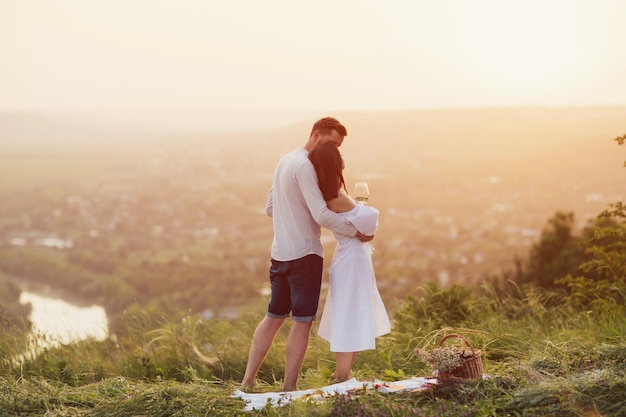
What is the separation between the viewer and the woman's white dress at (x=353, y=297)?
452 centimetres

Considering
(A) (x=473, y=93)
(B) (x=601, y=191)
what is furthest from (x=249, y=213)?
(B) (x=601, y=191)

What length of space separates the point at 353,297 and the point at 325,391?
2.22 ft

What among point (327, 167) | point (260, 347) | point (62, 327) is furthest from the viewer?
point (62, 327)

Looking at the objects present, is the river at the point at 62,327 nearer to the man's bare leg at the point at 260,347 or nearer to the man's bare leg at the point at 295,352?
the man's bare leg at the point at 260,347

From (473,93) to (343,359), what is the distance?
44.5m

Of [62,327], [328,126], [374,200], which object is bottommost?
[374,200]

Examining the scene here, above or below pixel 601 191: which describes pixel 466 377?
above

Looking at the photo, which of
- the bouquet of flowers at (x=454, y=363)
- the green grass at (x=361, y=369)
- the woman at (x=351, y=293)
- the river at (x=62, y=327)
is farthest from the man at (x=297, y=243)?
the river at (x=62, y=327)

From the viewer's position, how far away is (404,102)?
160 feet

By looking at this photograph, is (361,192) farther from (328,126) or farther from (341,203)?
(328,126)

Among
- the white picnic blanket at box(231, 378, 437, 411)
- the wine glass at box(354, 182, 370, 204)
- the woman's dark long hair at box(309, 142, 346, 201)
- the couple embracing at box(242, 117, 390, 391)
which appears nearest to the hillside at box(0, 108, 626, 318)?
the wine glass at box(354, 182, 370, 204)

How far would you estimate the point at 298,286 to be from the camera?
450 cm

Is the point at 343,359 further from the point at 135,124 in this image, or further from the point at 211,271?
the point at 135,124

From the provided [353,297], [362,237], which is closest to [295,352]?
[353,297]
